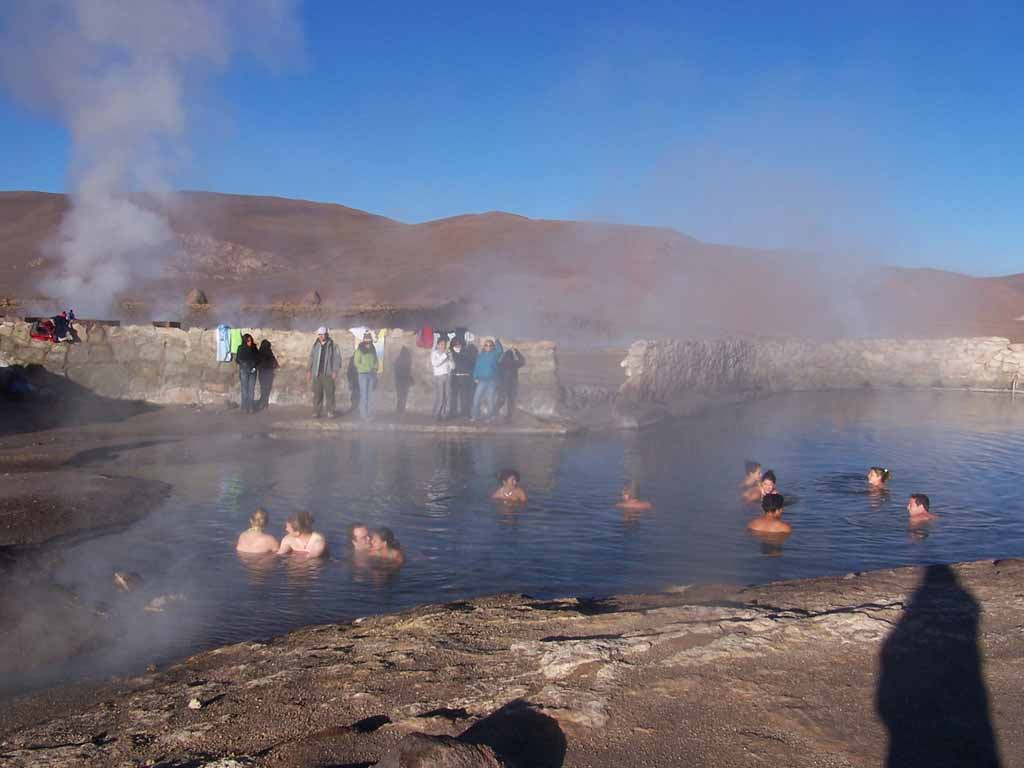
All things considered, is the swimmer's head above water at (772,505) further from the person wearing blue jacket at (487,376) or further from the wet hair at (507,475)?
the person wearing blue jacket at (487,376)

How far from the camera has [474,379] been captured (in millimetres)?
15469

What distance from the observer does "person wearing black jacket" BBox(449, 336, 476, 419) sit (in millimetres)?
15320

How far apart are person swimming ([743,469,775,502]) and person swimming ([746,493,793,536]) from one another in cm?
35

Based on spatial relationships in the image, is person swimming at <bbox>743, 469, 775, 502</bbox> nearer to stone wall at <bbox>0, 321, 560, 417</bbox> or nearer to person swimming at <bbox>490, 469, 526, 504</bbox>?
person swimming at <bbox>490, 469, 526, 504</bbox>

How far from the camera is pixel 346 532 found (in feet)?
29.2

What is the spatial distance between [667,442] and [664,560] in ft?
22.2

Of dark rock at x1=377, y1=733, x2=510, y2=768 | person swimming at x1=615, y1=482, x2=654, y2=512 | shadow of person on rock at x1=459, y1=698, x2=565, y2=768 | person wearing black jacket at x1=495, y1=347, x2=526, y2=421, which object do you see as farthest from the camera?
person wearing black jacket at x1=495, y1=347, x2=526, y2=421

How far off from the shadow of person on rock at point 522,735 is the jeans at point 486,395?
1115cm

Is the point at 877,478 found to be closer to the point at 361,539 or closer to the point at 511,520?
the point at 511,520

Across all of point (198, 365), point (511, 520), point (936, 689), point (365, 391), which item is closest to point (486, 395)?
point (365, 391)

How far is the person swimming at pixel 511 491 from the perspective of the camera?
10.1 metres

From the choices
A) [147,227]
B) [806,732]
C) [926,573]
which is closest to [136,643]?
[806,732]

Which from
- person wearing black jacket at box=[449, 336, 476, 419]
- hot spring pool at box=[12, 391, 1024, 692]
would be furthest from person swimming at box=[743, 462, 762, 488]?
person wearing black jacket at box=[449, 336, 476, 419]

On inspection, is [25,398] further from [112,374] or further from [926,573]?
[926,573]
